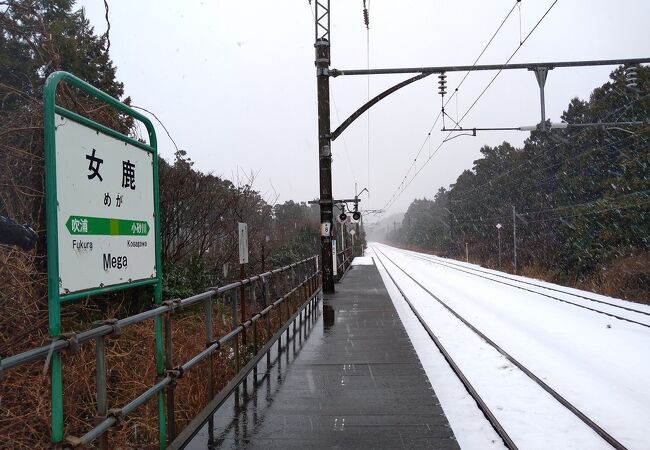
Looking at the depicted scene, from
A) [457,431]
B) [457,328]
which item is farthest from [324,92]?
[457,431]

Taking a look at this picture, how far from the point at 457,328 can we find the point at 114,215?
9068mm

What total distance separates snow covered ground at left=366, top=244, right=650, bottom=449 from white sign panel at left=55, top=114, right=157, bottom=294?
3270 mm

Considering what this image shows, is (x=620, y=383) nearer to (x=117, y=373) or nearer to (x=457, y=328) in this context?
(x=457, y=328)

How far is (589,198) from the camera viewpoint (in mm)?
31531

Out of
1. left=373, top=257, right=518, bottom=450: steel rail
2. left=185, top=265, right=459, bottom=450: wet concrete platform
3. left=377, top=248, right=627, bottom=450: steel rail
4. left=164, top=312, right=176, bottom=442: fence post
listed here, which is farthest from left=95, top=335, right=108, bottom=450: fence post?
left=377, top=248, right=627, bottom=450: steel rail

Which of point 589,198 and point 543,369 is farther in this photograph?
point 589,198

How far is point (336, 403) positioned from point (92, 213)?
11.1 feet

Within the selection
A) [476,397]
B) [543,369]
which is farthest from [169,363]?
[543,369]

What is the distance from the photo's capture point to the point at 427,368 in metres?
7.62

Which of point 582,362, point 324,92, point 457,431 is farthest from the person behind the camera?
point 324,92

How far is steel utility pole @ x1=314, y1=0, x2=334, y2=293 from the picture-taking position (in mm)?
16000

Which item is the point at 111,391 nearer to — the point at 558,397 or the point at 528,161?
the point at 558,397

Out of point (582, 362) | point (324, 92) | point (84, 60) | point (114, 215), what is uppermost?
point (84, 60)

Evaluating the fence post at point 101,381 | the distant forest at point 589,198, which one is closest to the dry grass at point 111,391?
the fence post at point 101,381
